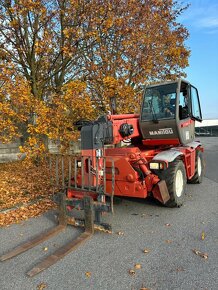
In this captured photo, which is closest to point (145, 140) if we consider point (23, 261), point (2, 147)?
point (23, 261)

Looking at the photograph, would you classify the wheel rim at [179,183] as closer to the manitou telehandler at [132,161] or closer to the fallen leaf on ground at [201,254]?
the manitou telehandler at [132,161]

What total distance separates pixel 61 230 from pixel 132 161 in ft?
6.69

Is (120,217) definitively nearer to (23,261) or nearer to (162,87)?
(23,261)

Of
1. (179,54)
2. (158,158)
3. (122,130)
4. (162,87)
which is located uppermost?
(179,54)

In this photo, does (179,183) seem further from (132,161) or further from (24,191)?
(24,191)

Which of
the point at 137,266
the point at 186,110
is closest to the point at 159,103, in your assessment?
the point at 186,110

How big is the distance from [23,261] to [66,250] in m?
0.63

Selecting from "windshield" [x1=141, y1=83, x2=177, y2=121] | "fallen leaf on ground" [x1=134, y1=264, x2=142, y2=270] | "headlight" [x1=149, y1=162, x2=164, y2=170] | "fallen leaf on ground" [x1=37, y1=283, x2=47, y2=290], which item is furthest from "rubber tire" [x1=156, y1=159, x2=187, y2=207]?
"fallen leaf on ground" [x1=37, y1=283, x2=47, y2=290]

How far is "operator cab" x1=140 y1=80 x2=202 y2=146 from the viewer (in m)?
7.00

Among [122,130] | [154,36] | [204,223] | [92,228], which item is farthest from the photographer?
[154,36]

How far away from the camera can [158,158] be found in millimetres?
6355

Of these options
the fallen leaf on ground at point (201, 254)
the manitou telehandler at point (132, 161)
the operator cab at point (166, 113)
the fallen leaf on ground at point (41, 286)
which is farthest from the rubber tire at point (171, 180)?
the fallen leaf on ground at point (41, 286)

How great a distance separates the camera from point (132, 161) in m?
6.25

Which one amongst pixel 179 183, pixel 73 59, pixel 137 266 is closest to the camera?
pixel 137 266
